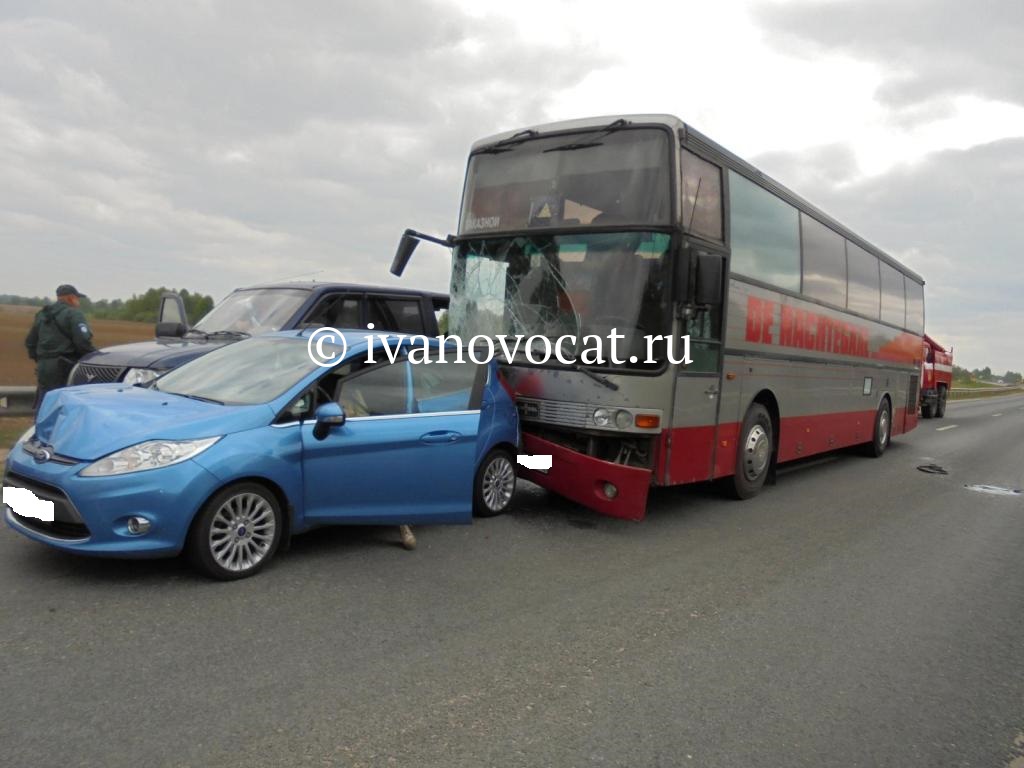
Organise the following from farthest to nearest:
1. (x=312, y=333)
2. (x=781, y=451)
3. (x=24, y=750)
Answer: (x=781, y=451), (x=312, y=333), (x=24, y=750)

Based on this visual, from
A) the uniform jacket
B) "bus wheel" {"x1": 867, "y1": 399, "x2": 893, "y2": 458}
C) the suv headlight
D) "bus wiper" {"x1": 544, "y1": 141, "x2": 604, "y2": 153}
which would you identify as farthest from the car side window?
"bus wheel" {"x1": 867, "y1": 399, "x2": 893, "y2": 458}

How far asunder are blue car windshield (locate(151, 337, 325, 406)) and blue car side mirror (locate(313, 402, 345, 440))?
0.30m

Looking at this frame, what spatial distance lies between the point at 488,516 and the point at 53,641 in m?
3.92

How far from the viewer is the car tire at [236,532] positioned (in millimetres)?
4793

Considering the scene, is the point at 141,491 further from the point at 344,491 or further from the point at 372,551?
the point at 372,551

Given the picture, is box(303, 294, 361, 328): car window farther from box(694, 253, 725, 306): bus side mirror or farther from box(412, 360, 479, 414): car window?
box(694, 253, 725, 306): bus side mirror

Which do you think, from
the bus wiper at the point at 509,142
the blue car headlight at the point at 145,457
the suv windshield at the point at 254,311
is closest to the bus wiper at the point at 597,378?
the bus wiper at the point at 509,142

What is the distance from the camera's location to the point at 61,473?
4.63 m

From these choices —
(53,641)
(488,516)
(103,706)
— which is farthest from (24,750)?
(488,516)

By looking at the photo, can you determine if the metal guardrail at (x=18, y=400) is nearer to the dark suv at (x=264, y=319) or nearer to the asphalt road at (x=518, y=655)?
the dark suv at (x=264, y=319)

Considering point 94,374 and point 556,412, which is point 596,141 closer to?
point 556,412

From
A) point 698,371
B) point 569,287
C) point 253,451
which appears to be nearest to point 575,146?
point 569,287

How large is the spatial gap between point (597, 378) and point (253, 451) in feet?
10.3

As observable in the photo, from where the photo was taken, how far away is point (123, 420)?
4965mm
